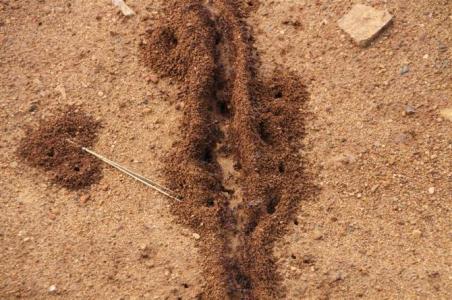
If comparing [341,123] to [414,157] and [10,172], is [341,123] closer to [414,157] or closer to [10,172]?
[414,157]

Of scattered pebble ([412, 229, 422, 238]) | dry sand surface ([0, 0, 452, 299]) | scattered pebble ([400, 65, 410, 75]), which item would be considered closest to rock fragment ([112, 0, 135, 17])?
→ dry sand surface ([0, 0, 452, 299])

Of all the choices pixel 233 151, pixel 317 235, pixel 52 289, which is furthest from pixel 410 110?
pixel 52 289

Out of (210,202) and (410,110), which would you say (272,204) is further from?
(410,110)

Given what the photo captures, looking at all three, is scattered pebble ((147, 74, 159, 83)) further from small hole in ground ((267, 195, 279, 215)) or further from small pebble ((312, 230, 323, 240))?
small pebble ((312, 230, 323, 240))

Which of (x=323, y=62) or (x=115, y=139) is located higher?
(x=323, y=62)

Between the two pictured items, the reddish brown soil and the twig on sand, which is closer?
the reddish brown soil

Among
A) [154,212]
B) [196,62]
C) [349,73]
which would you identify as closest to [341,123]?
[349,73]
